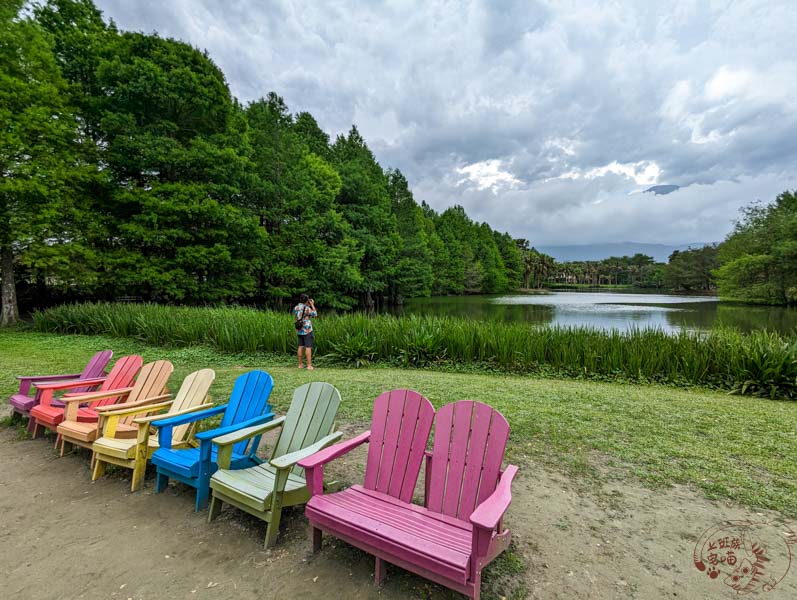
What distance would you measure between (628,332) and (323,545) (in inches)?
363

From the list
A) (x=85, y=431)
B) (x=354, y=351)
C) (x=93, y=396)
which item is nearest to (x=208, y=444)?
(x=85, y=431)

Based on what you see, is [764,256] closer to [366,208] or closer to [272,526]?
[366,208]

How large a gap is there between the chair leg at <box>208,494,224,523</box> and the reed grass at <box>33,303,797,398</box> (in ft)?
20.3

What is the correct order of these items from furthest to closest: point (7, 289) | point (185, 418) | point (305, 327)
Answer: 1. point (7, 289)
2. point (305, 327)
3. point (185, 418)

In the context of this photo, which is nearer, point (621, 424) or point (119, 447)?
point (119, 447)

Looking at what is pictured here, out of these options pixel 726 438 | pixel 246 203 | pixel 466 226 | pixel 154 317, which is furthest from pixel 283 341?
pixel 466 226

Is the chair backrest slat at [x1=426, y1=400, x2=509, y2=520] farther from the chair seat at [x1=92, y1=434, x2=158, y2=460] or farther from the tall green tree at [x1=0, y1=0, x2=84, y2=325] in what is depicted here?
A: the tall green tree at [x1=0, y1=0, x2=84, y2=325]

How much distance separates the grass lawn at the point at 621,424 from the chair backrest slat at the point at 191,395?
162cm

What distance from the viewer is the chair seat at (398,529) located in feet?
5.62

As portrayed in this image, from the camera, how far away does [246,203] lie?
72.0ft

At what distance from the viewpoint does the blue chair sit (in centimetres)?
256

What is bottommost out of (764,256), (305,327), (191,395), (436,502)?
(436,502)

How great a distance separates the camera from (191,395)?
3.38 meters

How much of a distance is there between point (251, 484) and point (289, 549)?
451mm
